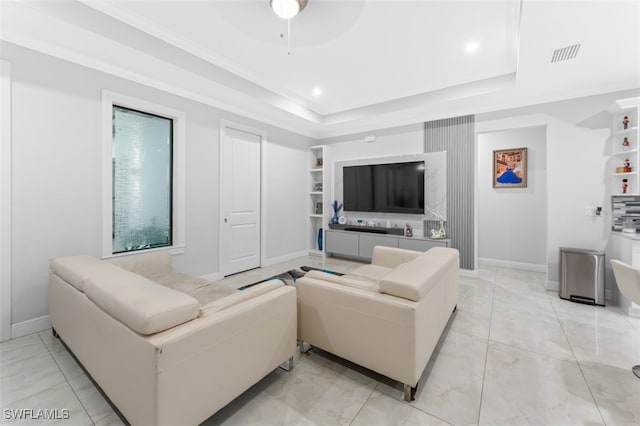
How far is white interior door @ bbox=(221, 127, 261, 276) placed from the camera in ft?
13.6

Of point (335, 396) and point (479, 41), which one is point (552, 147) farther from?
point (335, 396)

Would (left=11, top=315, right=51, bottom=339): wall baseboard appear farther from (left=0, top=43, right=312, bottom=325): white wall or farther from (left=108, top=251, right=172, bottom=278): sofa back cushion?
(left=108, top=251, right=172, bottom=278): sofa back cushion

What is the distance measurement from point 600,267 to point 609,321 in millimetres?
726

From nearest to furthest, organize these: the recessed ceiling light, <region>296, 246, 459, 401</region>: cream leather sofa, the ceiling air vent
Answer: <region>296, 246, 459, 401</region>: cream leather sofa
the ceiling air vent
the recessed ceiling light

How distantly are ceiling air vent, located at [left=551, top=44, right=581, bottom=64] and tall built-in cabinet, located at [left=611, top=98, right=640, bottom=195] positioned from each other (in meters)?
1.02

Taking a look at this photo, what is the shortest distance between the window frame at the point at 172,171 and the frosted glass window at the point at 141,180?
0.23 ft

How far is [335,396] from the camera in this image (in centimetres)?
169

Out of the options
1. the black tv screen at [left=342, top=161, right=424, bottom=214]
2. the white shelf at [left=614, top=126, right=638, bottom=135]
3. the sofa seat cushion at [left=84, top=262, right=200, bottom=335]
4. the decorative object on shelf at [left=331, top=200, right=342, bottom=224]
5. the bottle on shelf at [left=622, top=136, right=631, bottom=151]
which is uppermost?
the white shelf at [left=614, top=126, right=638, bottom=135]

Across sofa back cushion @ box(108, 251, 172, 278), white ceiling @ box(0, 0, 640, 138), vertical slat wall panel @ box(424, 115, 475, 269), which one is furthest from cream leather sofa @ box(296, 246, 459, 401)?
vertical slat wall panel @ box(424, 115, 475, 269)

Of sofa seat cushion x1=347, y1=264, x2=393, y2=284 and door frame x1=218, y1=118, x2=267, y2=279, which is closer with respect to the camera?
sofa seat cushion x1=347, y1=264, x2=393, y2=284

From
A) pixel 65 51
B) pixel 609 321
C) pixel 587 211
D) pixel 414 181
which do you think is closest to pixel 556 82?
pixel 587 211

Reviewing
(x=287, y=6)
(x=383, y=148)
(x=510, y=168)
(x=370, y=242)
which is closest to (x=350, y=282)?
(x=287, y=6)

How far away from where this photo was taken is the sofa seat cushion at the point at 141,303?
3.91 ft

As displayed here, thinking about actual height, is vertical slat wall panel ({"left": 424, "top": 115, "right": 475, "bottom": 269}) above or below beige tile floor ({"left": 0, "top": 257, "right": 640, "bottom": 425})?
above
